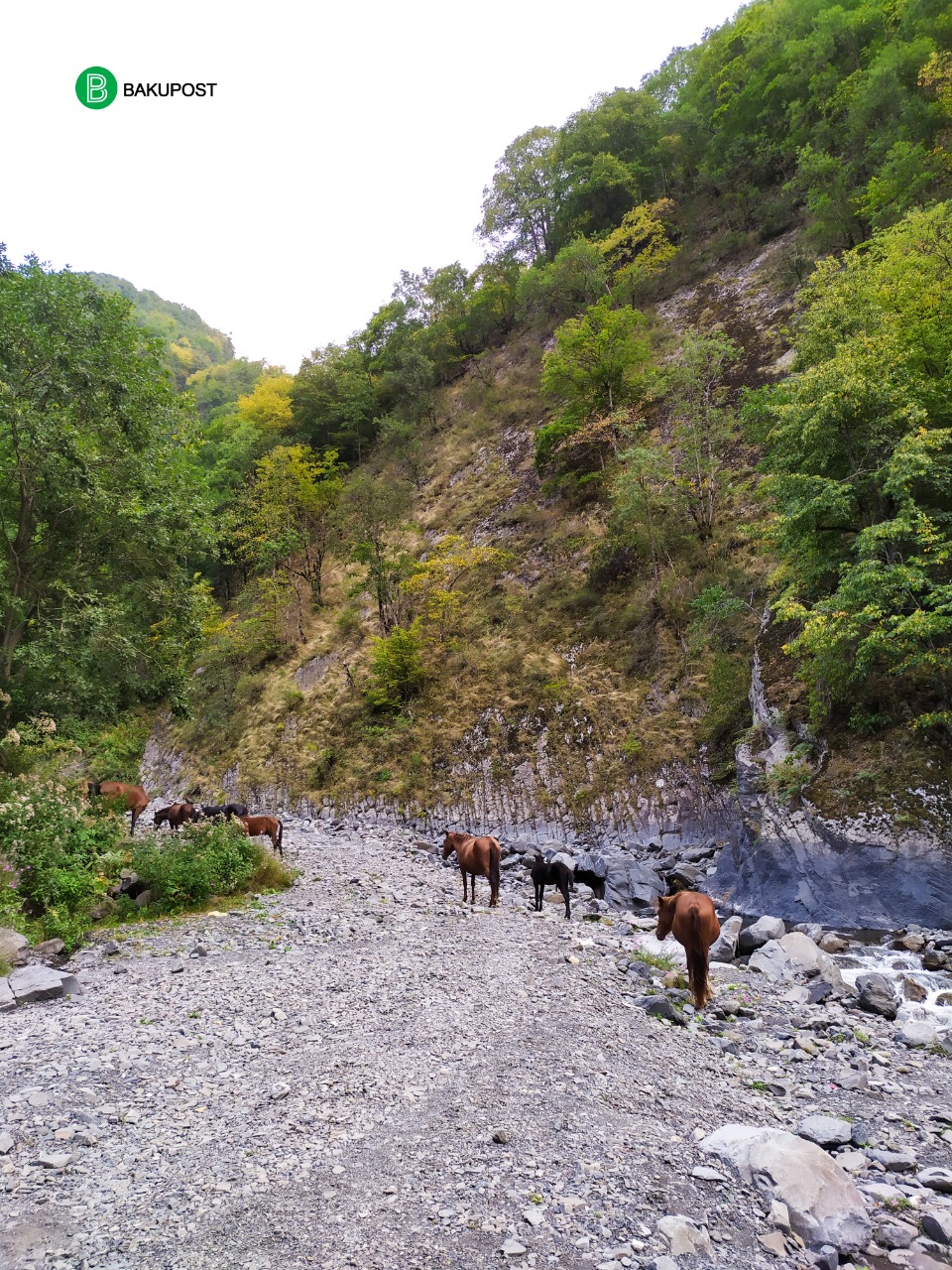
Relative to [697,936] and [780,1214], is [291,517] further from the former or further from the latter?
[780,1214]

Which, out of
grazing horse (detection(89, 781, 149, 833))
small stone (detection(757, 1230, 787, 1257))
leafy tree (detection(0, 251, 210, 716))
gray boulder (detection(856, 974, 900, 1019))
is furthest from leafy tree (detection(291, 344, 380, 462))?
small stone (detection(757, 1230, 787, 1257))

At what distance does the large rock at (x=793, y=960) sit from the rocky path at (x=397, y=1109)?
345 mm

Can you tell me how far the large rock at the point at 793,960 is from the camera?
8.20 metres

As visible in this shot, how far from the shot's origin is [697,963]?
7.48m

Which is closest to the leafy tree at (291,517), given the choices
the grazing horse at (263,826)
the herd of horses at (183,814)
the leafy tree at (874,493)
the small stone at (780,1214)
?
the herd of horses at (183,814)

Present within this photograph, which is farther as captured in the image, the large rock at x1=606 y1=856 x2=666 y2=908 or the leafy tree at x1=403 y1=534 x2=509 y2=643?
the leafy tree at x1=403 y1=534 x2=509 y2=643

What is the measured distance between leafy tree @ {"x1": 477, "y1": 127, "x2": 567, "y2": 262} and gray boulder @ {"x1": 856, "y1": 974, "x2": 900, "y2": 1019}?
148 ft

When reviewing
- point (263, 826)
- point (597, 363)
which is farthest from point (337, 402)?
point (263, 826)

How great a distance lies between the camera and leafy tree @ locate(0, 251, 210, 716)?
12.3 meters

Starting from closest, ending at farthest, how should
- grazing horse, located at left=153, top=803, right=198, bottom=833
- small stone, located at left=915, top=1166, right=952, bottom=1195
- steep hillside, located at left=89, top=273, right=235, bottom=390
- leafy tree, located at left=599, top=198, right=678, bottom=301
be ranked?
small stone, located at left=915, top=1166, right=952, bottom=1195, grazing horse, located at left=153, top=803, right=198, bottom=833, leafy tree, located at left=599, top=198, right=678, bottom=301, steep hillside, located at left=89, top=273, right=235, bottom=390

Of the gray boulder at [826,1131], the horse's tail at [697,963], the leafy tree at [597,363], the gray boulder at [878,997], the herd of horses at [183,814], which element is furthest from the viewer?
the leafy tree at [597,363]

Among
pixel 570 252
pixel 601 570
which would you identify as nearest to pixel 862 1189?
pixel 601 570

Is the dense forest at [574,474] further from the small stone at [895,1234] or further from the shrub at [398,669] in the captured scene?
the small stone at [895,1234]

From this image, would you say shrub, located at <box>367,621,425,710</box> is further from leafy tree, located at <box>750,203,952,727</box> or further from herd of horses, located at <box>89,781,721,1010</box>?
leafy tree, located at <box>750,203,952,727</box>
